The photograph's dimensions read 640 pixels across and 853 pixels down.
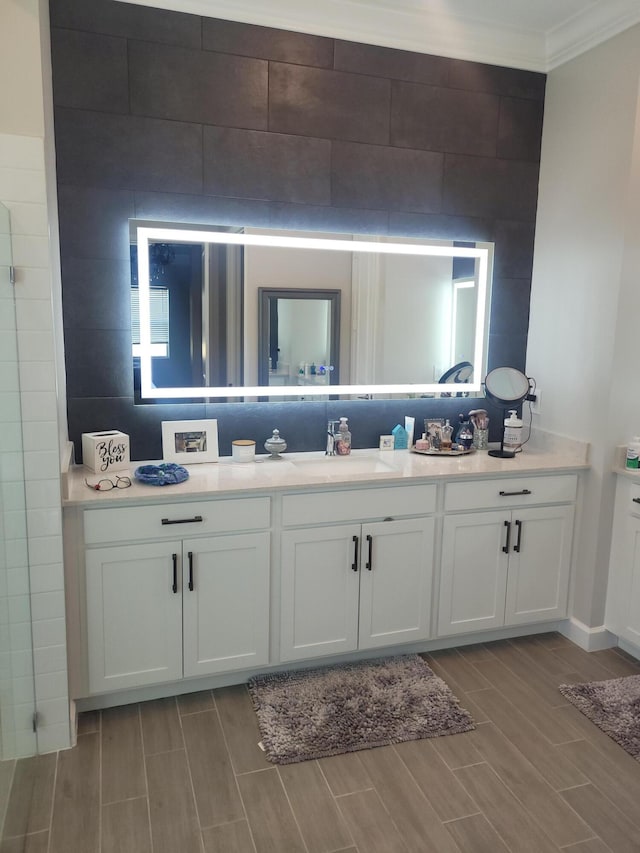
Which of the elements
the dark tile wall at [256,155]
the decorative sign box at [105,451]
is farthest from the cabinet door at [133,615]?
the dark tile wall at [256,155]

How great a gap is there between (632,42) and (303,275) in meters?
1.71

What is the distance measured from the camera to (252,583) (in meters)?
2.64

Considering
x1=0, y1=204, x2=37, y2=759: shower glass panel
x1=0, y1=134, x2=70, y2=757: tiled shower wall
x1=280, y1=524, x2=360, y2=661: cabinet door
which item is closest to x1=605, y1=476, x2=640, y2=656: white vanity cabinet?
x1=280, y1=524, x2=360, y2=661: cabinet door

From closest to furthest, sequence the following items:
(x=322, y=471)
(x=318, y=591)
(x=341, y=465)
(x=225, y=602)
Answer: (x=225, y=602) → (x=318, y=591) → (x=322, y=471) → (x=341, y=465)

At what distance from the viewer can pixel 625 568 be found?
9.88 ft

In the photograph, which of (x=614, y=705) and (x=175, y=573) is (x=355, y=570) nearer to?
(x=175, y=573)

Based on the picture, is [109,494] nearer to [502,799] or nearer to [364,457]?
[364,457]

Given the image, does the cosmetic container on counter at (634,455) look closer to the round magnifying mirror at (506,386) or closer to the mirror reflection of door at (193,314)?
the round magnifying mirror at (506,386)

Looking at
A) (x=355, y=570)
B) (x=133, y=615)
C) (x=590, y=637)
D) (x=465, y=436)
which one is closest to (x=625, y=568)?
(x=590, y=637)

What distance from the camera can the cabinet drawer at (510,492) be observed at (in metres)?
2.91

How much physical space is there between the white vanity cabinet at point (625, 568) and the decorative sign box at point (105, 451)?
2.24m

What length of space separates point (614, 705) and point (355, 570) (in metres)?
1.17

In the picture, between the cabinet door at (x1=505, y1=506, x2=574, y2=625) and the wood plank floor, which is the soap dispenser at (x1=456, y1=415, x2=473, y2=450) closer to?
the cabinet door at (x1=505, y1=506, x2=574, y2=625)

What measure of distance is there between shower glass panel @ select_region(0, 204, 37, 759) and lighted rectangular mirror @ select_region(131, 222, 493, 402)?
0.81 metres
